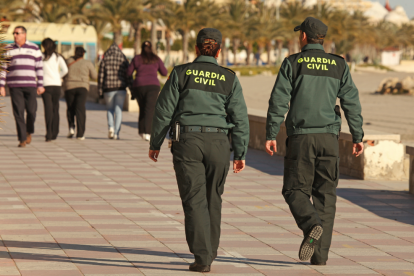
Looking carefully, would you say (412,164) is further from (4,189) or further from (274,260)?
(4,189)

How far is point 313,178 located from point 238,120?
0.69 meters

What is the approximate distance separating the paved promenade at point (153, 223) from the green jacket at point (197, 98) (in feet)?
3.26

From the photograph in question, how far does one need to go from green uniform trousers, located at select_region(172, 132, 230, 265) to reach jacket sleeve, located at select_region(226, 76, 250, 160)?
0.12 meters

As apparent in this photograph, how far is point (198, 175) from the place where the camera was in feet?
15.0

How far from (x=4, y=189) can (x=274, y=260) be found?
394 centimetres

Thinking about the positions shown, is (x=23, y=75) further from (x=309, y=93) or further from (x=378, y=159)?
(x=309, y=93)

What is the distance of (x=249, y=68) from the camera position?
67688mm

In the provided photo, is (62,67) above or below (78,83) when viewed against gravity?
above

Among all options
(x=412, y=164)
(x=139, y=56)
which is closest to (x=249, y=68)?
(x=139, y=56)

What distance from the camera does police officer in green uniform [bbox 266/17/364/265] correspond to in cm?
484

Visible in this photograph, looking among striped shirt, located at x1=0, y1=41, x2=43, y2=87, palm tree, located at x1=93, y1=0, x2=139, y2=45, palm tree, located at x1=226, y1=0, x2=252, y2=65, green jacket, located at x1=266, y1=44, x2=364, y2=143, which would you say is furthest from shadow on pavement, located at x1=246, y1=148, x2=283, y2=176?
palm tree, located at x1=226, y1=0, x2=252, y2=65

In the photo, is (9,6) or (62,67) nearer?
(62,67)

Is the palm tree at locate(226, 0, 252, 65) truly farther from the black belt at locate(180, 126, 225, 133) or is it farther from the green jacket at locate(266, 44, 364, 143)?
the black belt at locate(180, 126, 225, 133)

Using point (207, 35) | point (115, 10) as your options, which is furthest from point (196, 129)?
point (115, 10)
